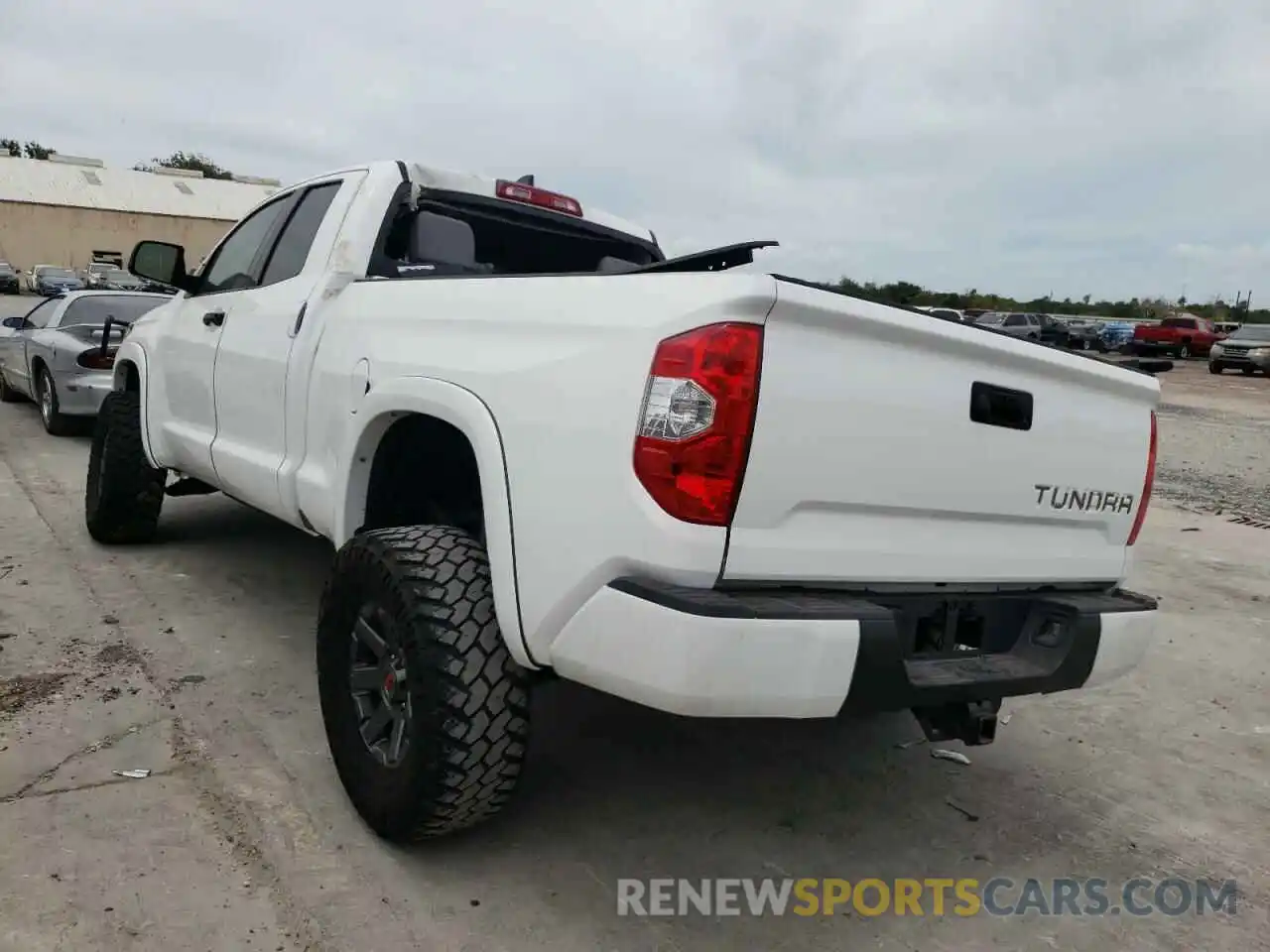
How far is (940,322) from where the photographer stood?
7.80ft

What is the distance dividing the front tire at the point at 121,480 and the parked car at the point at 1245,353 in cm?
2963

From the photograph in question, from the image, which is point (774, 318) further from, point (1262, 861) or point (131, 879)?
point (1262, 861)

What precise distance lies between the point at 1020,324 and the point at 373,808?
31773mm

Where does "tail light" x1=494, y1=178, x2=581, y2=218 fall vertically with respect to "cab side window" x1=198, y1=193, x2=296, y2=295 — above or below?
above

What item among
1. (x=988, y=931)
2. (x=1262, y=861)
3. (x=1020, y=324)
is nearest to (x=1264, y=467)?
(x=1262, y=861)

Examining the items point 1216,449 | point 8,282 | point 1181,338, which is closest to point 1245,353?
point 1181,338

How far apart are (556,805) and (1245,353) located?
30.3m

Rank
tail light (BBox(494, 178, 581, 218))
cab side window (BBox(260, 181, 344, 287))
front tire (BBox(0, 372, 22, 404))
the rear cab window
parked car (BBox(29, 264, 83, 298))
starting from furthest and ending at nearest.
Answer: parked car (BBox(29, 264, 83, 298))
front tire (BBox(0, 372, 22, 404))
tail light (BBox(494, 178, 581, 218))
cab side window (BBox(260, 181, 344, 287))
the rear cab window

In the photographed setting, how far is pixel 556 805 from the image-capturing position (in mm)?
2943

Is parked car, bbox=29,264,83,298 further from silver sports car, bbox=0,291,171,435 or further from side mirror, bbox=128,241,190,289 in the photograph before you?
side mirror, bbox=128,241,190,289

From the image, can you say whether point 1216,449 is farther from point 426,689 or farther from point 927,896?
point 426,689

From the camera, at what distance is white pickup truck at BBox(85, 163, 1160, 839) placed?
2.05 m

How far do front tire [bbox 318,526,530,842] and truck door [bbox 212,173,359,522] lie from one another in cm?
108

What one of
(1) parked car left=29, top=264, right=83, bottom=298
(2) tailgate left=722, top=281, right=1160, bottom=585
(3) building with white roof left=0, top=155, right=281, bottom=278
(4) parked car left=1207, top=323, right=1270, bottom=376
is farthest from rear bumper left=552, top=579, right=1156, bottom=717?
(3) building with white roof left=0, top=155, right=281, bottom=278
